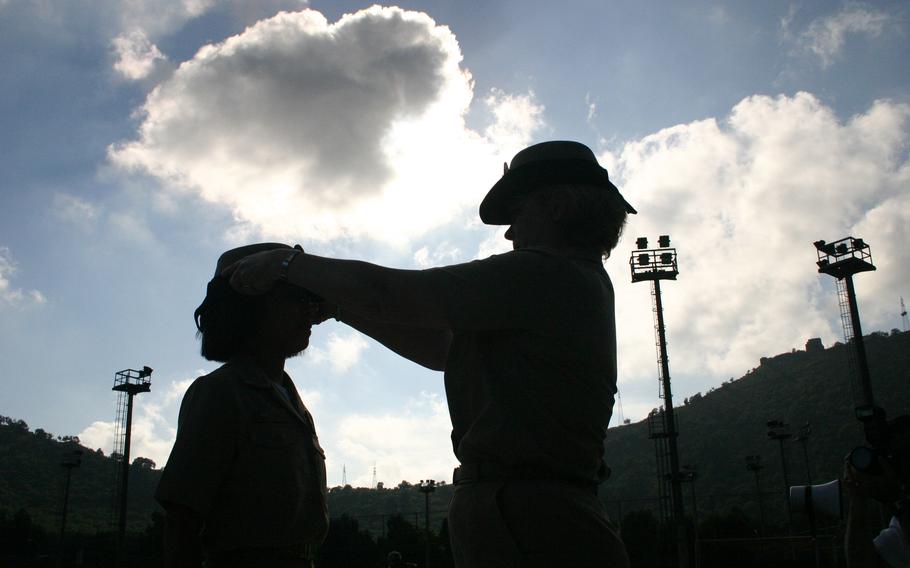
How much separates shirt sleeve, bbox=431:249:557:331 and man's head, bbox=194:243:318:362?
1.12 metres

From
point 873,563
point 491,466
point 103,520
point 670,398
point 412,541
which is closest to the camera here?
point 491,466

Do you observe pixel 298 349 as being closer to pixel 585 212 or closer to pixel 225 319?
pixel 225 319

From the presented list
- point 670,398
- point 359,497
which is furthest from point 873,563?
point 359,497

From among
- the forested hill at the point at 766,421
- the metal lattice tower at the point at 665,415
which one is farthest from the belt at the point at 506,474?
the forested hill at the point at 766,421

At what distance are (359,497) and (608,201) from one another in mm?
126550

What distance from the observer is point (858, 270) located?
33.2 metres

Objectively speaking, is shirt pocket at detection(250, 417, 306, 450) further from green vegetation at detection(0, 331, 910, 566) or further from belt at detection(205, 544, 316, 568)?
green vegetation at detection(0, 331, 910, 566)

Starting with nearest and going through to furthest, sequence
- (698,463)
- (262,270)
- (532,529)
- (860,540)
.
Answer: (532,529), (262,270), (860,540), (698,463)

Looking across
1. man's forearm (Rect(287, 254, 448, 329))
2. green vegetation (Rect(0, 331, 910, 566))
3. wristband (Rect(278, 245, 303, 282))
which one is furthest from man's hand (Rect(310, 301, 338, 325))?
green vegetation (Rect(0, 331, 910, 566))

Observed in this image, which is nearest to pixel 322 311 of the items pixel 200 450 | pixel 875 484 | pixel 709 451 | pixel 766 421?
pixel 200 450

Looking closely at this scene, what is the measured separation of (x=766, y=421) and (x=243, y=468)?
5058 inches

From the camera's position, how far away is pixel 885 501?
377 cm

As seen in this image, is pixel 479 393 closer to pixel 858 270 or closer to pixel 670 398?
pixel 670 398

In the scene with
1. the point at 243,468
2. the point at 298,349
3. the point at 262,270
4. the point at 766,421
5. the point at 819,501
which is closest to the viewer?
the point at 262,270
